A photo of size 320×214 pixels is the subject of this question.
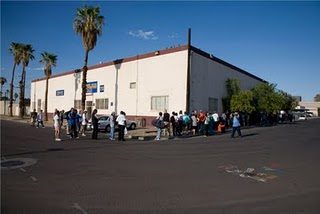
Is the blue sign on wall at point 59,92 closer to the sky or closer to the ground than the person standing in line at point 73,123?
closer to the sky

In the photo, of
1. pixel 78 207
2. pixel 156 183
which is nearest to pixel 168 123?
pixel 156 183

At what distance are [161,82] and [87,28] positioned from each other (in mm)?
8772

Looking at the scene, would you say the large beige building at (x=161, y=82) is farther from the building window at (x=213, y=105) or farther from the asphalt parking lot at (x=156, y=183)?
the asphalt parking lot at (x=156, y=183)

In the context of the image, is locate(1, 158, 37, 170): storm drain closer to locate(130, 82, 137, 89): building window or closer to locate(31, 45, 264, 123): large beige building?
locate(31, 45, 264, 123): large beige building

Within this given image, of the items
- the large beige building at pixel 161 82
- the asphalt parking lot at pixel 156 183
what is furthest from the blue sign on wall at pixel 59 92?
the asphalt parking lot at pixel 156 183

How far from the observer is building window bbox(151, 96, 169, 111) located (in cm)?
3097

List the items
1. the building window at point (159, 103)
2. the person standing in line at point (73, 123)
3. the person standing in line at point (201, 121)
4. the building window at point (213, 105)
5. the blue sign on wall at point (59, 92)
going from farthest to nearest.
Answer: the blue sign on wall at point (59, 92)
the building window at point (213, 105)
the building window at point (159, 103)
the person standing in line at point (201, 121)
the person standing in line at point (73, 123)

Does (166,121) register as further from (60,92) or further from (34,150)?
(60,92)

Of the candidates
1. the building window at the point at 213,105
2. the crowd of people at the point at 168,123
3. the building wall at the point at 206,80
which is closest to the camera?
the crowd of people at the point at 168,123

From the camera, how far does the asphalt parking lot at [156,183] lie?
629 centimetres

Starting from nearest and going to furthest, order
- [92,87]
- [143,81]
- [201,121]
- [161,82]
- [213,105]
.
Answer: [201,121]
[161,82]
[143,81]
[213,105]
[92,87]

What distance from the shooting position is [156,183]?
8125mm

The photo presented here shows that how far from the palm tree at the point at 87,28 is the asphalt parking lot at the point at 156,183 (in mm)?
19617

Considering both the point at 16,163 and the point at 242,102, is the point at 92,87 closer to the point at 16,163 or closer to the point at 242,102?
the point at 242,102
